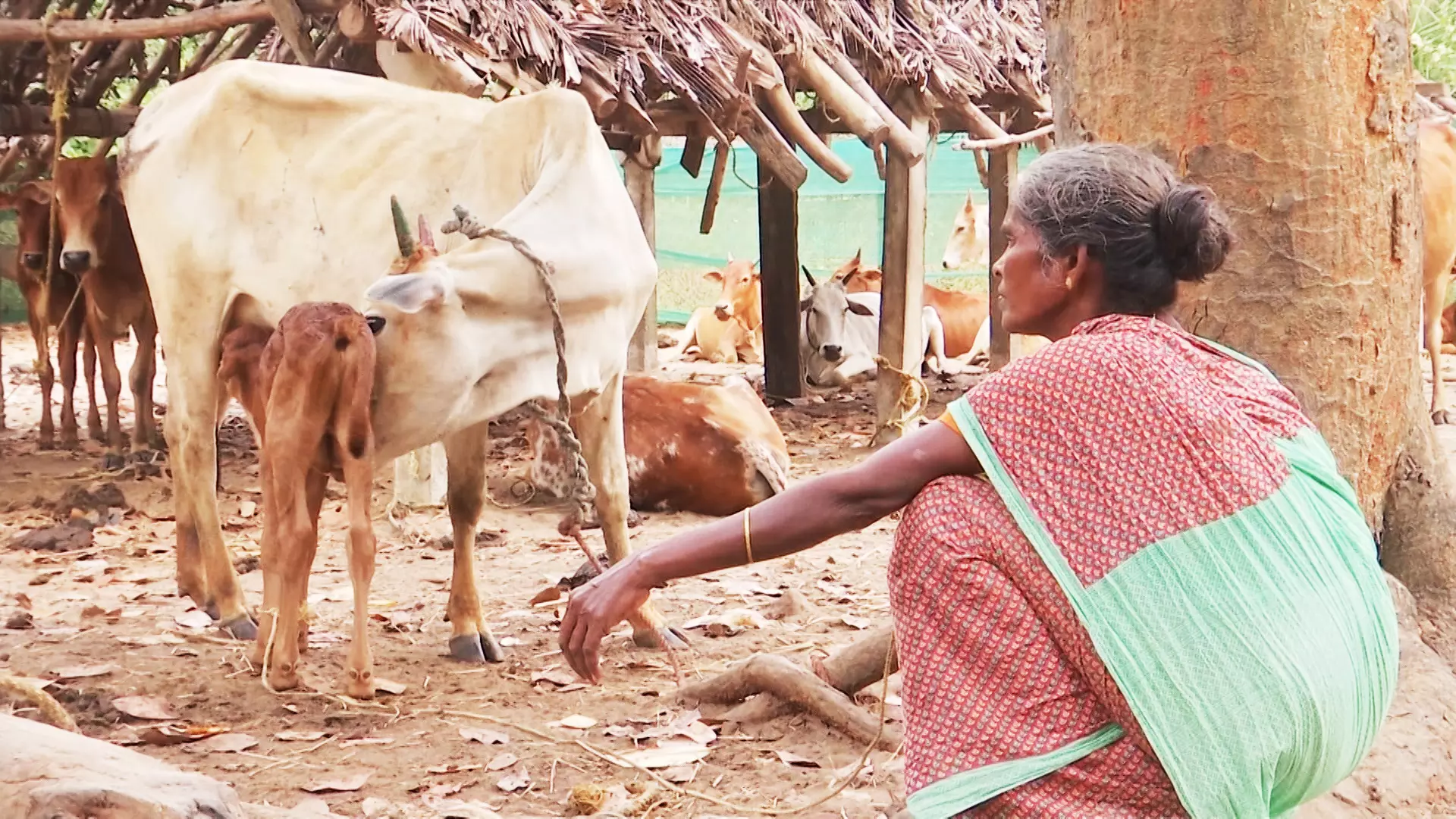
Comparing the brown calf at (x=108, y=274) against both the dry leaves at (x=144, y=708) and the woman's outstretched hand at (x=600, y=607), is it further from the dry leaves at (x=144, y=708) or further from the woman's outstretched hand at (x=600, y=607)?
the woman's outstretched hand at (x=600, y=607)

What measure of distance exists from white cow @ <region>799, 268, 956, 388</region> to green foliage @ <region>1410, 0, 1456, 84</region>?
23.9ft

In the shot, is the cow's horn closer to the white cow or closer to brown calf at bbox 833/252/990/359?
the white cow

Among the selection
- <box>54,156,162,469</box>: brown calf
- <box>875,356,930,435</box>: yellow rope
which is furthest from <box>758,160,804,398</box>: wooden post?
<box>54,156,162,469</box>: brown calf

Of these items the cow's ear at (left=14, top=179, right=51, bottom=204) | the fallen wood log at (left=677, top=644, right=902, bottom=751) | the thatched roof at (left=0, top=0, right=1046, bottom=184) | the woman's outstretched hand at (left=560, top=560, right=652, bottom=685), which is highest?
the thatched roof at (left=0, top=0, right=1046, bottom=184)

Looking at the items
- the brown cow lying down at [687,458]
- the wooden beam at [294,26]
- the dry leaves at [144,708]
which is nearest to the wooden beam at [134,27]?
the wooden beam at [294,26]

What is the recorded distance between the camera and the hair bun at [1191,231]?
223 cm

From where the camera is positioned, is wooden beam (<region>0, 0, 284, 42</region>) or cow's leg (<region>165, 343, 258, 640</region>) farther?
wooden beam (<region>0, 0, 284, 42</region>)

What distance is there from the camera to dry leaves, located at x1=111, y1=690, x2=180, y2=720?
4.11m

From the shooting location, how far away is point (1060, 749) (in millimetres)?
2217

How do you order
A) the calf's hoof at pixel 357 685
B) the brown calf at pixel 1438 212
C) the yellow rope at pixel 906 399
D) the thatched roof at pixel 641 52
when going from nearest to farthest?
the calf's hoof at pixel 357 685 → the thatched roof at pixel 641 52 → the yellow rope at pixel 906 399 → the brown calf at pixel 1438 212

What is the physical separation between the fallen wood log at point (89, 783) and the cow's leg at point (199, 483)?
3022mm

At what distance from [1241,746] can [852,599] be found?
133 inches

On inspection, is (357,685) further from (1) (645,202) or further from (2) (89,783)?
(1) (645,202)

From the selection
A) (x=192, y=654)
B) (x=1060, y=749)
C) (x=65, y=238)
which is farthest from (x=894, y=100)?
(x=1060, y=749)
